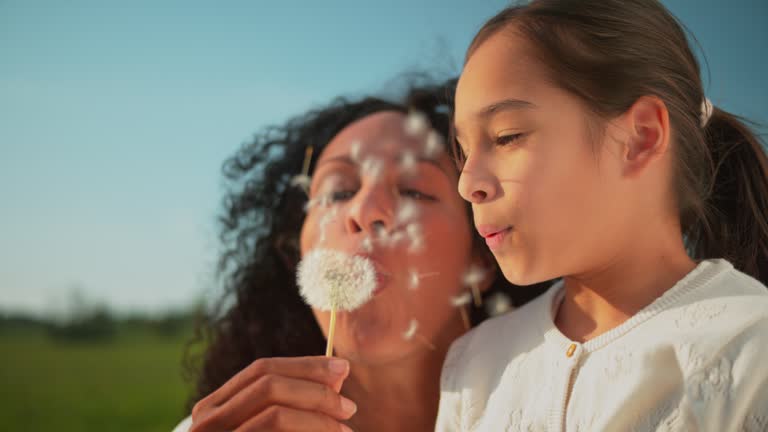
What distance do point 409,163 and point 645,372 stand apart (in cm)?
90

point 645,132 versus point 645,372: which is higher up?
point 645,132

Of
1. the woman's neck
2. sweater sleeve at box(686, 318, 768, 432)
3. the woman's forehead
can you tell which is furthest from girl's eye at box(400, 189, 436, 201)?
sweater sleeve at box(686, 318, 768, 432)

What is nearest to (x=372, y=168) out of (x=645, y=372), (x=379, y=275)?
(x=379, y=275)

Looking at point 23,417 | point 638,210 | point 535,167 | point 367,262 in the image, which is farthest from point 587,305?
point 23,417

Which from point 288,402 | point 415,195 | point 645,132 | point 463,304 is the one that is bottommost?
point 288,402

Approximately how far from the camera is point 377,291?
1.76m

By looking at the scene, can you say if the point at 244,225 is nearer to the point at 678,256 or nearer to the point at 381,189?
the point at 381,189

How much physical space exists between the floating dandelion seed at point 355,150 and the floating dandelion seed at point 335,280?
42 cm

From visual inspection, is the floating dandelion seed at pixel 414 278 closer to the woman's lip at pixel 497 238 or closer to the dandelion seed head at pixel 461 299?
the dandelion seed head at pixel 461 299

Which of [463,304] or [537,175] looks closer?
[537,175]

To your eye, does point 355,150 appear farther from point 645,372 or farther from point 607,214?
point 645,372

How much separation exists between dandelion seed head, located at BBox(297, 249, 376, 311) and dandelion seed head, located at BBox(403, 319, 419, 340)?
0.89ft

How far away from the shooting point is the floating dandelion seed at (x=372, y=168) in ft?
6.14

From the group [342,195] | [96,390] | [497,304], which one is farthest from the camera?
[96,390]
